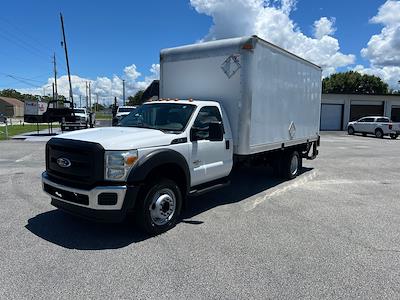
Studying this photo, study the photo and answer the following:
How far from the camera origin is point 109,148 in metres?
4.73

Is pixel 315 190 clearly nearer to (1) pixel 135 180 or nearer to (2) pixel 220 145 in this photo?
(2) pixel 220 145

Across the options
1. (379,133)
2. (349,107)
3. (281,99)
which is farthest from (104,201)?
(349,107)

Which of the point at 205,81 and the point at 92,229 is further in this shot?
the point at 205,81

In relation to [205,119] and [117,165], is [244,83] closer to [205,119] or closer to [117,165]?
[205,119]

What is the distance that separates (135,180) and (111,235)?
101 centimetres

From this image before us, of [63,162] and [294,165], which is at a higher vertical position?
[63,162]

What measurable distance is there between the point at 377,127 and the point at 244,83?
2683cm

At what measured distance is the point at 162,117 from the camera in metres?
6.23

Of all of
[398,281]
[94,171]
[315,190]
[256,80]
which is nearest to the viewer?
[398,281]

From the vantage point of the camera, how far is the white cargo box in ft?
22.5

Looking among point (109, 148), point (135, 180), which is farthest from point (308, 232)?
point (109, 148)

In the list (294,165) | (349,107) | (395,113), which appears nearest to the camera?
(294,165)

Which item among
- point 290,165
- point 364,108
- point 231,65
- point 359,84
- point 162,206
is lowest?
point 162,206

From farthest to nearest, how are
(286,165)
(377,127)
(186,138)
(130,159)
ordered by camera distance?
(377,127)
(286,165)
(186,138)
(130,159)
